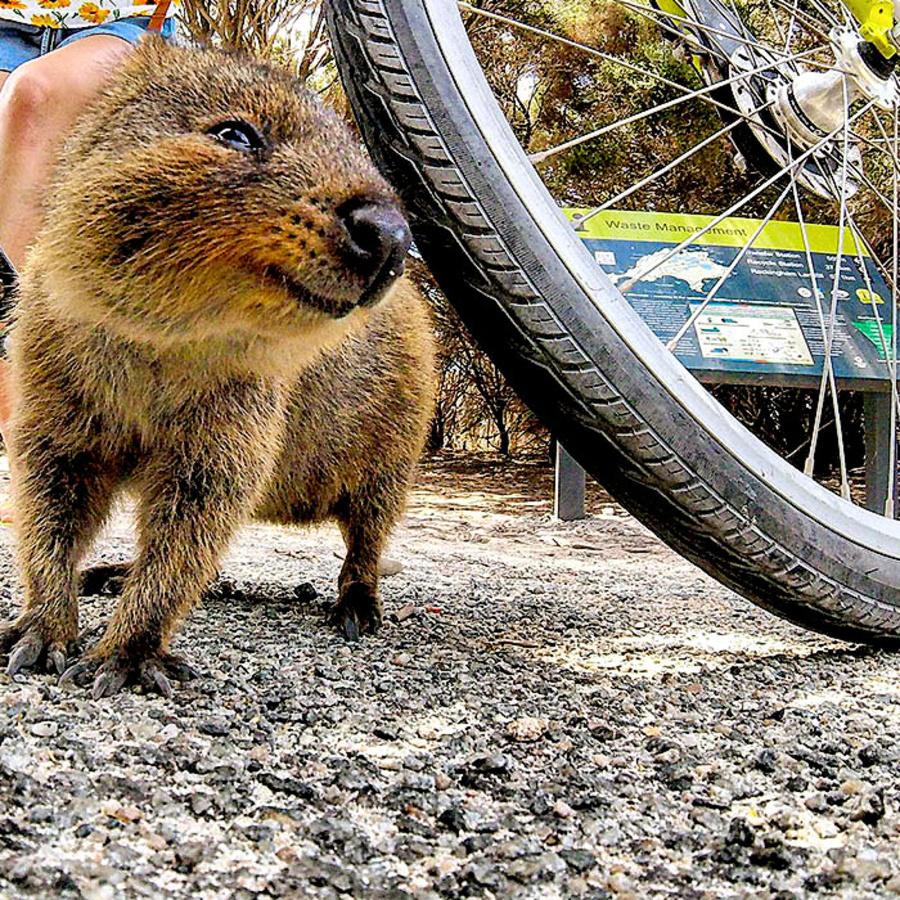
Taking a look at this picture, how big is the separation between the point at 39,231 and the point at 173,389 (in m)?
0.40

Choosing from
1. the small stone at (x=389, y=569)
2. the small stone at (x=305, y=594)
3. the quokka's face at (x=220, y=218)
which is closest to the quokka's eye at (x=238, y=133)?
the quokka's face at (x=220, y=218)

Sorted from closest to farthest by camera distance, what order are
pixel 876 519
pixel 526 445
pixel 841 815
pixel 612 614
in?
pixel 841 815
pixel 876 519
pixel 612 614
pixel 526 445

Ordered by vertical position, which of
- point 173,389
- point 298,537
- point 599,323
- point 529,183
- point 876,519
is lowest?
point 298,537

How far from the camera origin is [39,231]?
1987 millimetres

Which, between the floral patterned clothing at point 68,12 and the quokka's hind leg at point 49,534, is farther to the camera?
the floral patterned clothing at point 68,12

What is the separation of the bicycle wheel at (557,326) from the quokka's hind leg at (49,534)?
2.33 feet

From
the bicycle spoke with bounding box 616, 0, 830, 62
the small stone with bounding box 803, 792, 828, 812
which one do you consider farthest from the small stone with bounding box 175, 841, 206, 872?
the bicycle spoke with bounding box 616, 0, 830, 62

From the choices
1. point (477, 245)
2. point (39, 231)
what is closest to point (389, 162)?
point (477, 245)

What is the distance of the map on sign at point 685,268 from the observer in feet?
13.5

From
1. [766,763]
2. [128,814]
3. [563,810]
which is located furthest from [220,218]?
[766,763]

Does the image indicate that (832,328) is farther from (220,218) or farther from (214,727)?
(214,727)

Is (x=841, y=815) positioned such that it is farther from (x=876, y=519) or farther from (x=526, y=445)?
(x=526, y=445)

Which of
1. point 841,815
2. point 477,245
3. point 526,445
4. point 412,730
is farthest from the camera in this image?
point 526,445

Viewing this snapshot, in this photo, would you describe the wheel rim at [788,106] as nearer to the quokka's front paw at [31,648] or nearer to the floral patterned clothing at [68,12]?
the floral patterned clothing at [68,12]
